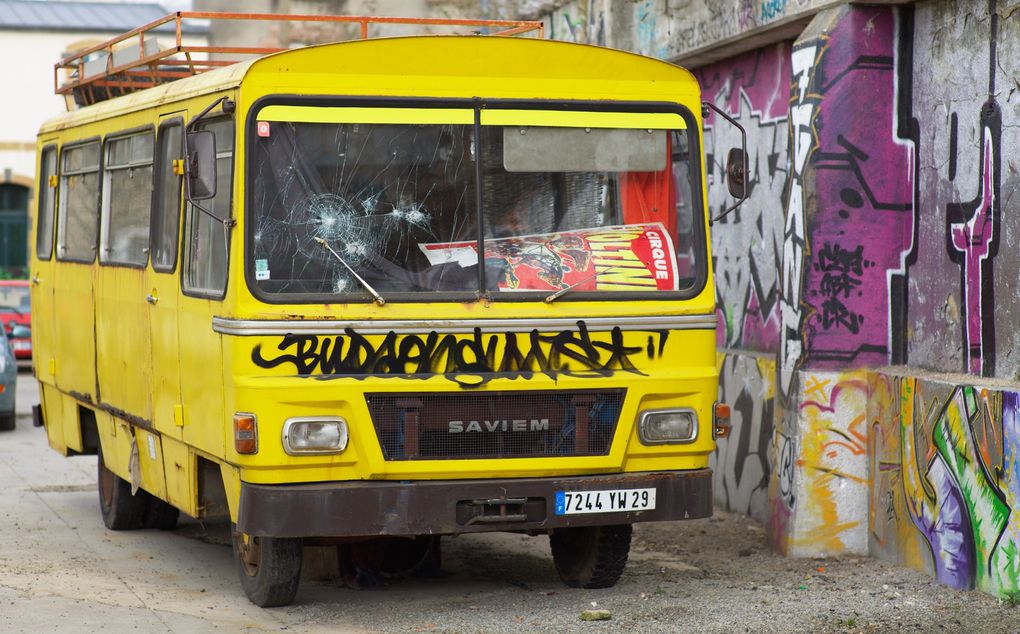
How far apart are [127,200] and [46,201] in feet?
8.20

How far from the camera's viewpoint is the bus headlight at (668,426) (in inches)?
307

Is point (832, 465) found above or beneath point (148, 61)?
beneath

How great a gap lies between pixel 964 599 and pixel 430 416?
2.81 metres

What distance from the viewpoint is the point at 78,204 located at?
36.3 ft

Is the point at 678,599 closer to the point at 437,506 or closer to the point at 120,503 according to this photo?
the point at 437,506

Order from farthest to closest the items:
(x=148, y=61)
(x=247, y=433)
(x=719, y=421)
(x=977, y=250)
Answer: (x=148, y=61) → (x=977, y=250) → (x=719, y=421) → (x=247, y=433)

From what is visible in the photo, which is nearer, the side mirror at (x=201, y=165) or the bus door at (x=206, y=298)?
the side mirror at (x=201, y=165)

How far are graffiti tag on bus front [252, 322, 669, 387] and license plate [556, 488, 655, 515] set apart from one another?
57cm

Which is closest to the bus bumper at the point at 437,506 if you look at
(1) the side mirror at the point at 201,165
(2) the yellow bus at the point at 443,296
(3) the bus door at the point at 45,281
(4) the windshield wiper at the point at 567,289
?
(2) the yellow bus at the point at 443,296

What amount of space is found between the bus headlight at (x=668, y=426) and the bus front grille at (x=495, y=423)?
16 centimetres

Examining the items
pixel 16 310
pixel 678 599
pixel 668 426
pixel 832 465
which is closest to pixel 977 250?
pixel 832 465

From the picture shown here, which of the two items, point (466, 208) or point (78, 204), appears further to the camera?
point (78, 204)

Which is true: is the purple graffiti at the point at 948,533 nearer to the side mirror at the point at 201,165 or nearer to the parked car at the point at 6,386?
the side mirror at the point at 201,165

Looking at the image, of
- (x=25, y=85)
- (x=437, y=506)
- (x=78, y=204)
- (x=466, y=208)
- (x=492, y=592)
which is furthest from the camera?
(x=25, y=85)
